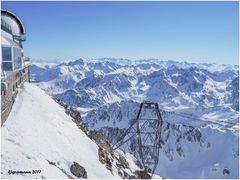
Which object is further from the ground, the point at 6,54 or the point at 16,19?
the point at 16,19

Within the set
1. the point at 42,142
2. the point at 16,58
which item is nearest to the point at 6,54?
the point at 16,58

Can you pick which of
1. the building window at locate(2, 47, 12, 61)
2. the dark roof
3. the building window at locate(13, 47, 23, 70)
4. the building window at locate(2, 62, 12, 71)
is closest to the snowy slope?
the building window at locate(13, 47, 23, 70)

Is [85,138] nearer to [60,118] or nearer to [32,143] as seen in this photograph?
[60,118]

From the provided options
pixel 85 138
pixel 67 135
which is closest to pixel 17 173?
pixel 67 135

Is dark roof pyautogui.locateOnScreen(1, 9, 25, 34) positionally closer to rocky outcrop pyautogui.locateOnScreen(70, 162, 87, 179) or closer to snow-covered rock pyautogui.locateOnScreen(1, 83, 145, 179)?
snow-covered rock pyautogui.locateOnScreen(1, 83, 145, 179)

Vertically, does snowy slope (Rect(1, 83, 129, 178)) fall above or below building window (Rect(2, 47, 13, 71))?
below

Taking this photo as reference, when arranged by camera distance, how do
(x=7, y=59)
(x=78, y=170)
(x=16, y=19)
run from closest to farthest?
(x=78, y=170) < (x=7, y=59) < (x=16, y=19)

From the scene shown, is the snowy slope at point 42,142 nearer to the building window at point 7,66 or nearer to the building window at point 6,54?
the building window at point 7,66

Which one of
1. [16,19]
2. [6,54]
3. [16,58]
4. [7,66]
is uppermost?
[16,19]

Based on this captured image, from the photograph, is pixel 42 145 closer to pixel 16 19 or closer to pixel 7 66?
pixel 7 66
